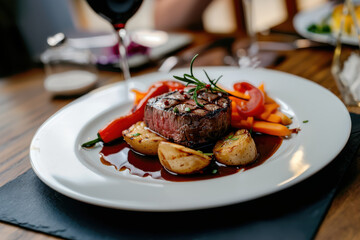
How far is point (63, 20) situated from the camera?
236 inches

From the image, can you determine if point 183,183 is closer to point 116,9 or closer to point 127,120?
point 127,120

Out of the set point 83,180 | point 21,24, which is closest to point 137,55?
point 83,180

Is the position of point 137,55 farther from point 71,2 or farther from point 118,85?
point 71,2

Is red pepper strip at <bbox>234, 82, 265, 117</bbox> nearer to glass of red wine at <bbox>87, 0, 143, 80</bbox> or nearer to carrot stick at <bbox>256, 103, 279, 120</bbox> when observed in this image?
carrot stick at <bbox>256, 103, 279, 120</bbox>

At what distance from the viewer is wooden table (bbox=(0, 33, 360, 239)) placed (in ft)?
3.09

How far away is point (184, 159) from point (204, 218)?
0.75 ft

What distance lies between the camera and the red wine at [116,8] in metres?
1.67

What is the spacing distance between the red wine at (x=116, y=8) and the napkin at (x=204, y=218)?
94cm

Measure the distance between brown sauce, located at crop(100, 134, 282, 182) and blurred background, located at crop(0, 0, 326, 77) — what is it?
79.4 inches

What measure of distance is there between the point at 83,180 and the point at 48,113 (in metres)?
1.03

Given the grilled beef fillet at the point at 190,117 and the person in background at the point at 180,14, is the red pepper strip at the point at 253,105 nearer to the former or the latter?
the grilled beef fillet at the point at 190,117

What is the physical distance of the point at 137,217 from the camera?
1.01 meters

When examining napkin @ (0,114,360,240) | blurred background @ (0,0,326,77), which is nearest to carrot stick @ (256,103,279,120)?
napkin @ (0,114,360,240)

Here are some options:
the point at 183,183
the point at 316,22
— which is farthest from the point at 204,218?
the point at 316,22
